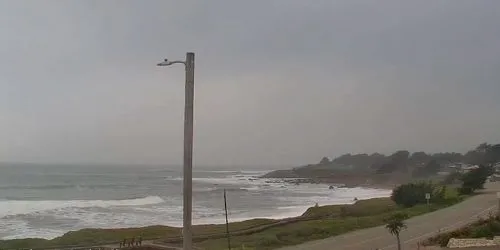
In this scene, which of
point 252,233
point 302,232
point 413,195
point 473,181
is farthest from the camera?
point 473,181

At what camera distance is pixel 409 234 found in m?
24.0

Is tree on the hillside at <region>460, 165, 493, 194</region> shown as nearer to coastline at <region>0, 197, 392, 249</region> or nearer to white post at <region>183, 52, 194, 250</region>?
coastline at <region>0, 197, 392, 249</region>

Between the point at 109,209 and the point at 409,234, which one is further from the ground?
the point at 409,234

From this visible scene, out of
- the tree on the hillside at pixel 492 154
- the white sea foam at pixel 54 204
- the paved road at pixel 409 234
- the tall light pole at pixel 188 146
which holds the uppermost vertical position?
the tree on the hillside at pixel 492 154

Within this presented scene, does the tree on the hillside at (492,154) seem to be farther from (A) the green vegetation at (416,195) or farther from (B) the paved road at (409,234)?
(B) the paved road at (409,234)

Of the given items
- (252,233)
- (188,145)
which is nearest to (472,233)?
(252,233)

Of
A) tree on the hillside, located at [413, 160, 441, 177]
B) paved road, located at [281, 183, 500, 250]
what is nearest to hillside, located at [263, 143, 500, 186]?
tree on the hillside, located at [413, 160, 441, 177]

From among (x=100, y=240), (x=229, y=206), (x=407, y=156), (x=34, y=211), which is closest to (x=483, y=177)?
(x=229, y=206)

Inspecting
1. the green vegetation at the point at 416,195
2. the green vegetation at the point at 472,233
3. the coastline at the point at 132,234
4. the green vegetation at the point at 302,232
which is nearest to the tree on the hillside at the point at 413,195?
the green vegetation at the point at 416,195

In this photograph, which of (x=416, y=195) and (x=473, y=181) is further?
(x=473, y=181)

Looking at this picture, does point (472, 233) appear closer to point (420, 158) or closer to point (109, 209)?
point (109, 209)

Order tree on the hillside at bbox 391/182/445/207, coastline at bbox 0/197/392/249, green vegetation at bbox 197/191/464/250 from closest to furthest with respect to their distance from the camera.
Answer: green vegetation at bbox 197/191/464/250 → coastline at bbox 0/197/392/249 → tree on the hillside at bbox 391/182/445/207

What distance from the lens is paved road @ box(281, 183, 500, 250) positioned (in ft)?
72.7

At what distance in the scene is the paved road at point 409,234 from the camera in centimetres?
2216
